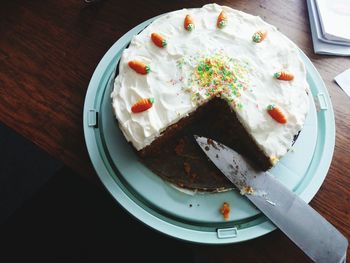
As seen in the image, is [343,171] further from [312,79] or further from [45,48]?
[45,48]

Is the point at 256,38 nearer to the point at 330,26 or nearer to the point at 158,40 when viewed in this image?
the point at 158,40

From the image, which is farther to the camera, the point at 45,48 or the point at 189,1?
the point at 189,1

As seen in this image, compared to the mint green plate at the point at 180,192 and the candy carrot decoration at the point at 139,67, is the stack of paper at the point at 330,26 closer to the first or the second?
the mint green plate at the point at 180,192

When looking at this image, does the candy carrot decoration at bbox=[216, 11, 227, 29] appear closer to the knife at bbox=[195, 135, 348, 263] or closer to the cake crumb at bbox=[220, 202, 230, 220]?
Answer: the knife at bbox=[195, 135, 348, 263]

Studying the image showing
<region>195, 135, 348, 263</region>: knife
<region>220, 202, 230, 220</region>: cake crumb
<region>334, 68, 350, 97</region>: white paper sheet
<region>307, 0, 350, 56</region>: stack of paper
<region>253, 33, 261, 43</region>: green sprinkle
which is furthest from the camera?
<region>307, 0, 350, 56</region>: stack of paper

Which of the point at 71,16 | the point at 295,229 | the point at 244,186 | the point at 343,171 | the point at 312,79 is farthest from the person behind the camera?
the point at 71,16

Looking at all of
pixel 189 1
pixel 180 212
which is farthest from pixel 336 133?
pixel 189 1

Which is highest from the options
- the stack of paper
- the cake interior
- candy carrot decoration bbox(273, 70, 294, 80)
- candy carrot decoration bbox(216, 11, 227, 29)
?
candy carrot decoration bbox(216, 11, 227, 29)

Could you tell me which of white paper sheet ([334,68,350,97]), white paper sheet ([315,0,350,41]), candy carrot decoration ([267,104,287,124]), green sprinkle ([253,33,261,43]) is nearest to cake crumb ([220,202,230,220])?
Result: candy carrot decoration ([267,104,287,124])
